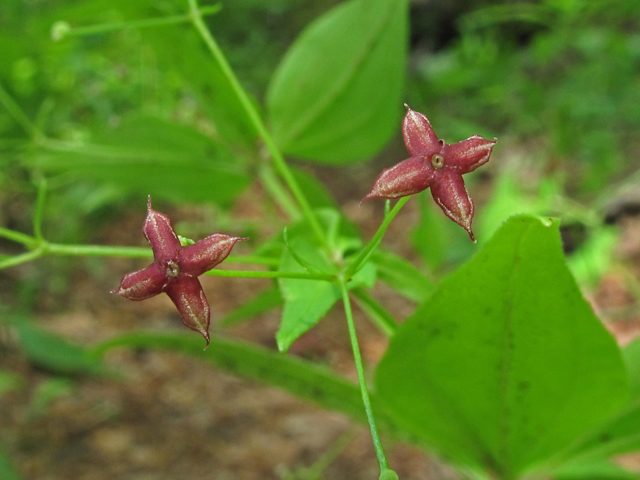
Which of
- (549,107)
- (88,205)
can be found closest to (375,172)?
(549,107)

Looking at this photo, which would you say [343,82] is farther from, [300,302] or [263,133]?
[300,302]

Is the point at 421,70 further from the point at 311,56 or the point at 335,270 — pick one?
the point at 335,270

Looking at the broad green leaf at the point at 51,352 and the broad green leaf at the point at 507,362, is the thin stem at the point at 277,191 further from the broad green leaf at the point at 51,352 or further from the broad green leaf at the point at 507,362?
the broad green leaf at the point at 51,352

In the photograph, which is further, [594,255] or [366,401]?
[594,255]

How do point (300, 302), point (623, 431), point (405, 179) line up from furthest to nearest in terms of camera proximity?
point (623, 431)
point (300, 302)
point (405, 179)

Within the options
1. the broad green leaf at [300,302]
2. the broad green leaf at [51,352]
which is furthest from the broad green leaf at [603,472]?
the broad green leaf at [51,352]

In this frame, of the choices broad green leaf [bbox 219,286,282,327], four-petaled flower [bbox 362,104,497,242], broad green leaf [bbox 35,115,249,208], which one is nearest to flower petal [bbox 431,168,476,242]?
four-petaled flower [bbox 362,104,497,242]

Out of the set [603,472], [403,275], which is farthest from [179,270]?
[603,472]
